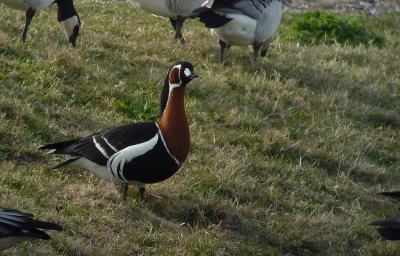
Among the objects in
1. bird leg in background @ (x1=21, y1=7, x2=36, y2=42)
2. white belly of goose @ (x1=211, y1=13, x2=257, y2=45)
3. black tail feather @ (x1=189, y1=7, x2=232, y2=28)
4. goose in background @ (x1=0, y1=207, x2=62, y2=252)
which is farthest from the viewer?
white belly of goose @ (x1=211, y1=13, x2=257, y2=45)

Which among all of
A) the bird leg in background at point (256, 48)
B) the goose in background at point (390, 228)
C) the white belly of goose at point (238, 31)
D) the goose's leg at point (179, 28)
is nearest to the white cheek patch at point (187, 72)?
the goose in background at point (390, 228)

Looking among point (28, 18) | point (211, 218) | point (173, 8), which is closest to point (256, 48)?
point (173, 8)

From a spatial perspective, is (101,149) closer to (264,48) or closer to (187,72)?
(187,72)

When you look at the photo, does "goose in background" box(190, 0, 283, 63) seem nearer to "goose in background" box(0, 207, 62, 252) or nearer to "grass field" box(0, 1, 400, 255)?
"grass field" box(0, 1, 400, 255)

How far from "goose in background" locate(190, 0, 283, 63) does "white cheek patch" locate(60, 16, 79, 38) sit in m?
1.35

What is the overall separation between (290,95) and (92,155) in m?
3.85

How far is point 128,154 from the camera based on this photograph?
7750 millimetres

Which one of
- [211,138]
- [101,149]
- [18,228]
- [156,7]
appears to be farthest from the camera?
[156,7]

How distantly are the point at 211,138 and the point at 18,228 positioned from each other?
3660 mm

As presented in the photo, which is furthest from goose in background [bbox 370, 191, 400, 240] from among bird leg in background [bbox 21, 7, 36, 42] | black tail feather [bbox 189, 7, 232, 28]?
bird leg in background [bbox 21, 7, 36, 42]

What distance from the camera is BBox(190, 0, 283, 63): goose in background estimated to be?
11852 mm

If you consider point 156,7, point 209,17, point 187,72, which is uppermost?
point 187,72

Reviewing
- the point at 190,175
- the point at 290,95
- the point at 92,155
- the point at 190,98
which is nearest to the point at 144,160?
the point at 92,155

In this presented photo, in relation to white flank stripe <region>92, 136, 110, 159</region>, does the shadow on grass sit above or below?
below
